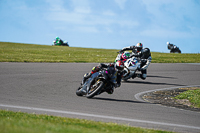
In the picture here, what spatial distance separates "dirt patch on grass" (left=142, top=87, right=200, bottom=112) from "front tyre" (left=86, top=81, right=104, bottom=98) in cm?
195

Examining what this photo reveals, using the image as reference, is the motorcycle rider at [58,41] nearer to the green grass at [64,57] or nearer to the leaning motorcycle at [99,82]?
the green grass at [64,57]

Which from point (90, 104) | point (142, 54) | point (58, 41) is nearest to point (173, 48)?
point (58, 41)

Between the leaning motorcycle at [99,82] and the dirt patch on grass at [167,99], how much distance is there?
5.20ft

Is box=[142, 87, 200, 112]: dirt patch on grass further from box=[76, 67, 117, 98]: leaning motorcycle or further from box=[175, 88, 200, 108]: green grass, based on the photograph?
box=[76, 67, 117, 98]: leaning motorcycle

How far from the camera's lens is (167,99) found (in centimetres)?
1141

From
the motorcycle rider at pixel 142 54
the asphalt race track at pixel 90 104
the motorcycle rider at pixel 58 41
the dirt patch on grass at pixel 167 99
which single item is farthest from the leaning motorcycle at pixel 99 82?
the motorcycle rider at pixel 58 41

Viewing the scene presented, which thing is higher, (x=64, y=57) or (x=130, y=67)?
(x=64, y=57)

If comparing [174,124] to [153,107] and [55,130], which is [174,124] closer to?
[153,107]

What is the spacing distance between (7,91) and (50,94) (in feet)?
4.51

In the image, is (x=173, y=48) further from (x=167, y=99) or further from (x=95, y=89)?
(x=95, y=89)

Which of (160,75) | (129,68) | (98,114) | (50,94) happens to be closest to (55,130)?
(98,114)

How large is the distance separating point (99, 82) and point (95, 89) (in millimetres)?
237

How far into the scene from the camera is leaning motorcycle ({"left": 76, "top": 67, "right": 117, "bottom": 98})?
32.7 ft

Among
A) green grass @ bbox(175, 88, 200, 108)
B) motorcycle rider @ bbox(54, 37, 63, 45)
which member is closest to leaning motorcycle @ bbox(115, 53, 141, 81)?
green grass @ bbox(175, 88, 200, 108)
